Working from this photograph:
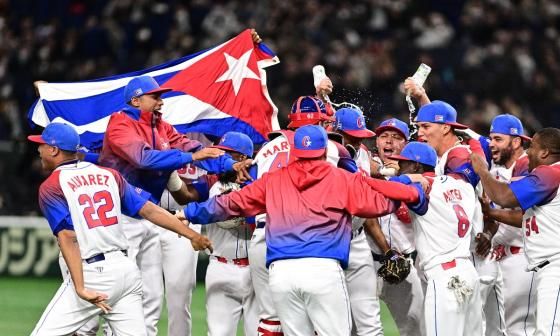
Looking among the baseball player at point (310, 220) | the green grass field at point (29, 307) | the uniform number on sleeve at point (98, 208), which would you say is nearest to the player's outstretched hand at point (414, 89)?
the baseball player at point (310, 220)

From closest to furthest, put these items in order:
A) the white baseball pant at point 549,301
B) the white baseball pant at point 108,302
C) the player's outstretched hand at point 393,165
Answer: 1. the white baseball pant at point 108,302
2. the white baseball pant at point 549,301
3. the player's outstretched hand at point 393,165

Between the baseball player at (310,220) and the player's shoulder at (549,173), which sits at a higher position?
the player's shoulder at (549,173)

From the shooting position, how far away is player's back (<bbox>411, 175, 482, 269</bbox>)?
10055 millimetres

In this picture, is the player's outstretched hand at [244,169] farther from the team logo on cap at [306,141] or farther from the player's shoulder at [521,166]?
the player's shoulder at [521,166]

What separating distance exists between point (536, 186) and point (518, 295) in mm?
1923

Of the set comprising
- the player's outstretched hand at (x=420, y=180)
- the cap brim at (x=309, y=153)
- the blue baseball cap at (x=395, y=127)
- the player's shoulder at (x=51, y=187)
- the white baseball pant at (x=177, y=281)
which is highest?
the blue baseball cap at (x=395, y=127)

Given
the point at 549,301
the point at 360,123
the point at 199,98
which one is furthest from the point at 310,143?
the point at 199,98

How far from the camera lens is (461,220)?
10.1m

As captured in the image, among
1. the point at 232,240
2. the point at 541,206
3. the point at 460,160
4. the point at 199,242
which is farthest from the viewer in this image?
the point at 232,240

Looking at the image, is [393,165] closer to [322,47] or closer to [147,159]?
[147,159]

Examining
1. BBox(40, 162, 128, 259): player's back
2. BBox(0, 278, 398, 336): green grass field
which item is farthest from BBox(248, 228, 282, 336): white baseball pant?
BBox(0, 278, 398, 336): green grass field

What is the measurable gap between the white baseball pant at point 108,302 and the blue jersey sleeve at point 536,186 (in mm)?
3410

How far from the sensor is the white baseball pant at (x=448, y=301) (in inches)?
390

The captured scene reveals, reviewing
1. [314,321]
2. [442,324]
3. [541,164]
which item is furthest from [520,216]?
[314,321]
